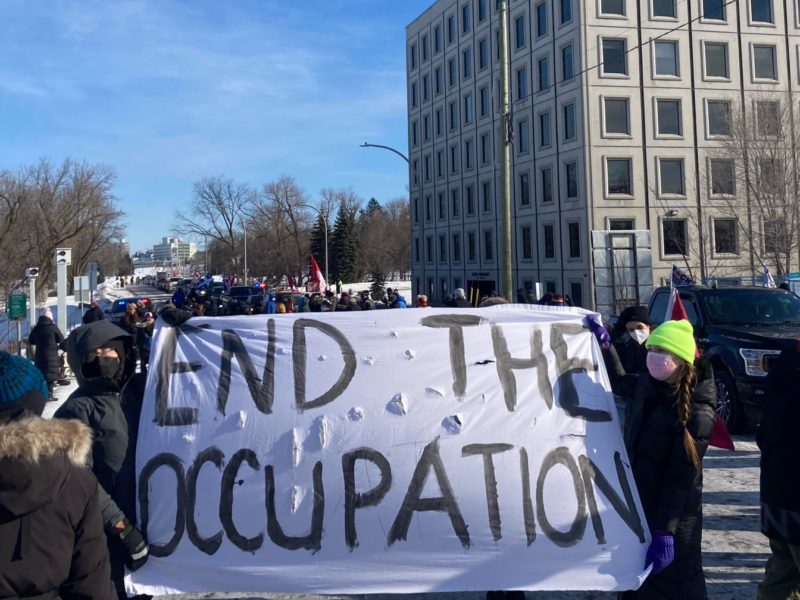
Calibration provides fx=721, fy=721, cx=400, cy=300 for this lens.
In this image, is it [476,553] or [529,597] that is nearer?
[476,553]

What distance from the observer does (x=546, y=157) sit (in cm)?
4400

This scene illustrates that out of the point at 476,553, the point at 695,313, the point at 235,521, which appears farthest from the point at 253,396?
the point at 695,313

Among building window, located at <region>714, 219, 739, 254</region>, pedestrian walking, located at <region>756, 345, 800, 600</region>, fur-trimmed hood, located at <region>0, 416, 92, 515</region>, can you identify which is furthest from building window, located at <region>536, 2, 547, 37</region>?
fur-trimmed hood, located at <region>0, 416, 92, 515</region>

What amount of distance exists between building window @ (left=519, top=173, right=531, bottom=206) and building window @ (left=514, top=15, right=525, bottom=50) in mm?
8182

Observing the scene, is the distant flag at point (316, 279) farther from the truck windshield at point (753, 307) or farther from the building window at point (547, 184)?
the truck windshield at point (753, 307)

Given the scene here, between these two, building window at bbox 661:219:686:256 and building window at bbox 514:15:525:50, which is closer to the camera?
building window at bbox 661:219:686:256

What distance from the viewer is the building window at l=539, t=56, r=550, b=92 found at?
143 feet

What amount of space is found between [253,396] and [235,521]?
0.65m

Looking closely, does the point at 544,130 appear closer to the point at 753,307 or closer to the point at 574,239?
the point at 574,239

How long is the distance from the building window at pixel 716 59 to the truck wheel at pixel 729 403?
126 feet

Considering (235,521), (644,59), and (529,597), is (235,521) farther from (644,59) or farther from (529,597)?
(644,59)

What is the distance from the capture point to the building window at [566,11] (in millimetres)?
41213

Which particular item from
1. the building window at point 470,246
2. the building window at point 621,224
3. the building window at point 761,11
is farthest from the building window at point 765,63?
the building window at point 470,246

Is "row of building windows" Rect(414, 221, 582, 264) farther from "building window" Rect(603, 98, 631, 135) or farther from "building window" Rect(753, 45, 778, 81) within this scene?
"building window" Rect(753, 45, 778, 81)
